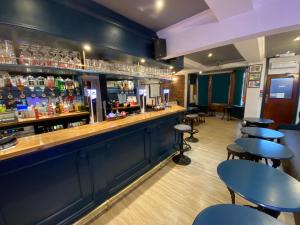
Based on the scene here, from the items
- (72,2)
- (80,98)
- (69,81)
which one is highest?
(72,2)

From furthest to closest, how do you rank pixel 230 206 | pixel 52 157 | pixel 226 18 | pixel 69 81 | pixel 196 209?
pixel 69 81 → pixel 226 18 → pixel 196 209 → pixel 52 157 → pixel 230 206

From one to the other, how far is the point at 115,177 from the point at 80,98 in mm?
2183

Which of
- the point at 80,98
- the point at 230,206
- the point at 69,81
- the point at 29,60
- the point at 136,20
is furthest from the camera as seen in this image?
the point at 80,98

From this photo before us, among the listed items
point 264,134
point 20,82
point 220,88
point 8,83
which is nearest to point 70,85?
point 20,82

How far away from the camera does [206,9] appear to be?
8.00ft

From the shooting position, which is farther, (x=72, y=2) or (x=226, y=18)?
(x=226, y=18)

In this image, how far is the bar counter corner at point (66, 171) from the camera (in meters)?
1.21

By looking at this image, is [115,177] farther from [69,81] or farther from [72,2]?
[72,2]

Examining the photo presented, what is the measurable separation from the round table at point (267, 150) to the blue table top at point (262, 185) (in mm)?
413

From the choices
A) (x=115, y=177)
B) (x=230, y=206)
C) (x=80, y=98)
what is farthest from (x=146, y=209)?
(x=80, y=98)

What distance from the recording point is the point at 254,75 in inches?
230

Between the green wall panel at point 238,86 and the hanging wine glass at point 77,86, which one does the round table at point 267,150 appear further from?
the green wall panel at point 238,86

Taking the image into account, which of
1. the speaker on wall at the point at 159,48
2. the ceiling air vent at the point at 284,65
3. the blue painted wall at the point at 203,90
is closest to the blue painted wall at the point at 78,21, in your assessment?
the speaker on wall at the point at 159,48

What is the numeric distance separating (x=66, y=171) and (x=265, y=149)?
2.45 m
